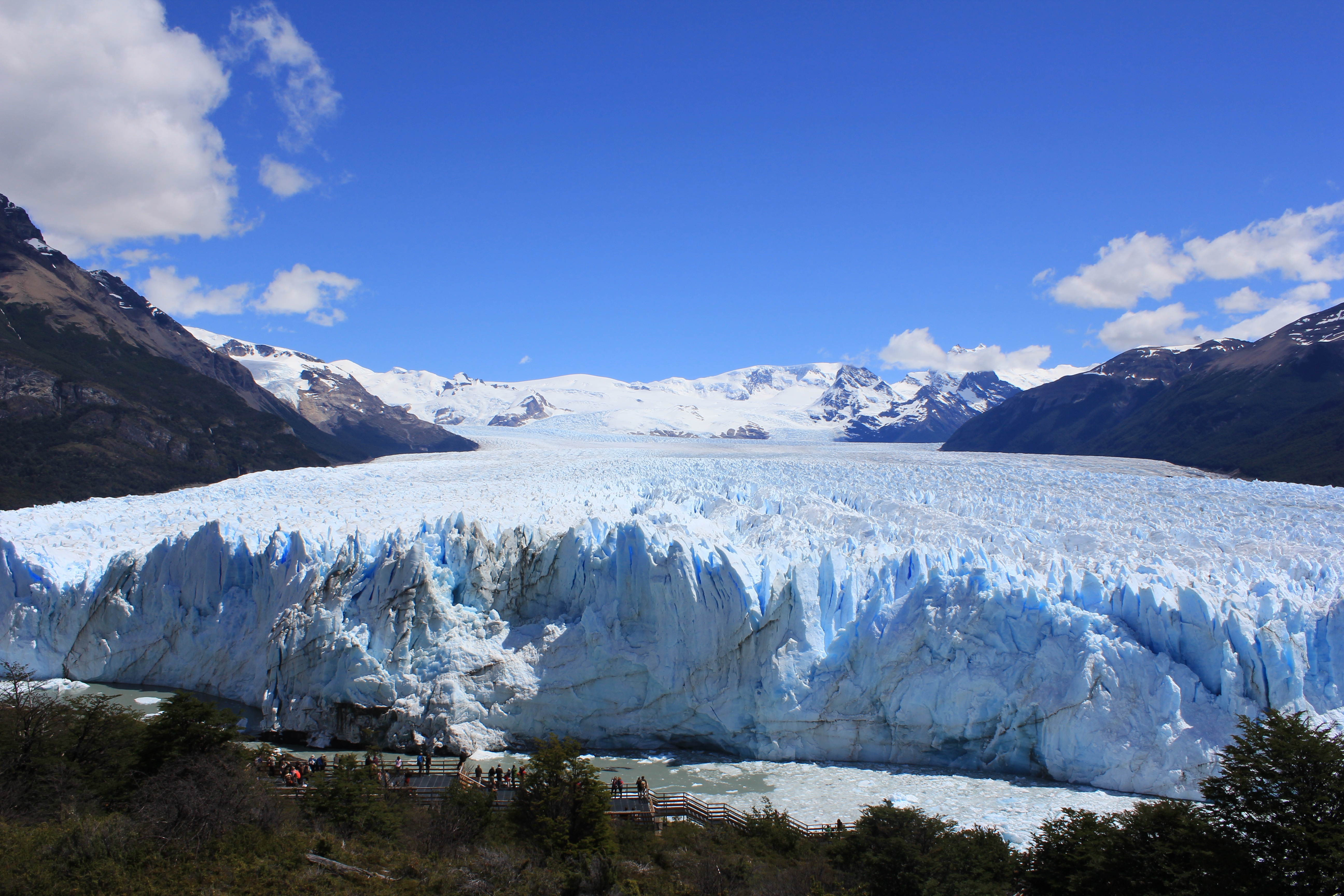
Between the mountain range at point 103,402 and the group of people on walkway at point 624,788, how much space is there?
46627 mm

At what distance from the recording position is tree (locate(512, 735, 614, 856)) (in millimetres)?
13273

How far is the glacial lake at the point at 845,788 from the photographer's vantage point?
15180 millimetres

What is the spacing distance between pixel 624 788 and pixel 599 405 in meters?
151

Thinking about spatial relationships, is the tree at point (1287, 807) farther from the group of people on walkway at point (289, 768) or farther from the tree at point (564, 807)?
the group of people on walkway at point (289, 768)

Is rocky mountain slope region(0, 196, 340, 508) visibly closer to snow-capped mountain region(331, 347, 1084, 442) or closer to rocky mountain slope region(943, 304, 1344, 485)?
snow-capped mountain region(331, 347, 1084, 442)

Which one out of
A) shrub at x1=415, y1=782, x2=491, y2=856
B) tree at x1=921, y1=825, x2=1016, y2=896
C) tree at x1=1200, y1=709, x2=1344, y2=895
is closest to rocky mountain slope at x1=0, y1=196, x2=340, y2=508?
shrub at x1=415, y1=782, x2=491, y2=856

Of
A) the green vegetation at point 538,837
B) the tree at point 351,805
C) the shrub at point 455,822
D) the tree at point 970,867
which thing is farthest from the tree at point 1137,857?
the tree at point 351,805

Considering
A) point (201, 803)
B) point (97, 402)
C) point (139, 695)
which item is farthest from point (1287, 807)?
point (97, 402)

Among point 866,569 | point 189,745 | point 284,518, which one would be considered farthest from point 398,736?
point 866,569

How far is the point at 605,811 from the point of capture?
13906 mm

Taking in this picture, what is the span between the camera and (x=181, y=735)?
48.1ft

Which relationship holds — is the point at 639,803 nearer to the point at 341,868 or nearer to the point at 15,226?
the point at 341,868

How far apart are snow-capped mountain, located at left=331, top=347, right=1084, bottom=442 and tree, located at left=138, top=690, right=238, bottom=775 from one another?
94129 mm

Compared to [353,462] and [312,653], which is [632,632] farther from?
[353,462]
